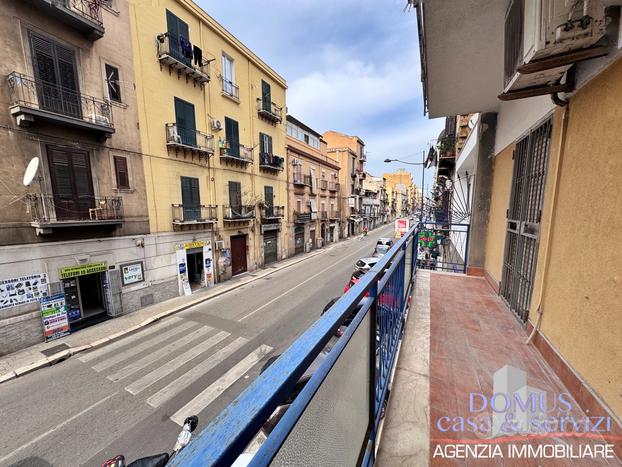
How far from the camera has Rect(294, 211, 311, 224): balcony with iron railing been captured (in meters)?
22.2

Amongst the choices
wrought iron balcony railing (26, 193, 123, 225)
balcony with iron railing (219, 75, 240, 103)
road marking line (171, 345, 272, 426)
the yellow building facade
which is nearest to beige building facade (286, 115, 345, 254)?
the yellow building facade

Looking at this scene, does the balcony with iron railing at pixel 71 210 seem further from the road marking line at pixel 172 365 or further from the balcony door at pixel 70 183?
the road marking line at pixel 172 365

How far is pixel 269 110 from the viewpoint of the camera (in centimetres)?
1759

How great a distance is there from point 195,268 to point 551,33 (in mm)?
14433

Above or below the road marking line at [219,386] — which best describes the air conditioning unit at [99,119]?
above

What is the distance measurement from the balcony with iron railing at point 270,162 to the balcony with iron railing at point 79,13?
9.57 metres

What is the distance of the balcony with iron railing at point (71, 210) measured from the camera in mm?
7555

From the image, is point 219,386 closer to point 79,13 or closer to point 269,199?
point 79,13

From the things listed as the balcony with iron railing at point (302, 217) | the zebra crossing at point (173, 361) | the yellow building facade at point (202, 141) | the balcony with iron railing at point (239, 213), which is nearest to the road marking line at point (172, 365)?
the zebra crossing at point (173, 361)

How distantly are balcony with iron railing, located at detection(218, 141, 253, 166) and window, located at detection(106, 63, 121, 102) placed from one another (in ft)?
16.0

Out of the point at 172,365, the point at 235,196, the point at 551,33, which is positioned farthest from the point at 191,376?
the point at 235,196

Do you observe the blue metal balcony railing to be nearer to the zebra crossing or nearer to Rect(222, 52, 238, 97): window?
the zebra crossing

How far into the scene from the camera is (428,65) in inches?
147

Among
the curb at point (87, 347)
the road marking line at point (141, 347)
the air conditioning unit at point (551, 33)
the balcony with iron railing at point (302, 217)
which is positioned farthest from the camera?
the balcony with iron railing at point (302, 217)
